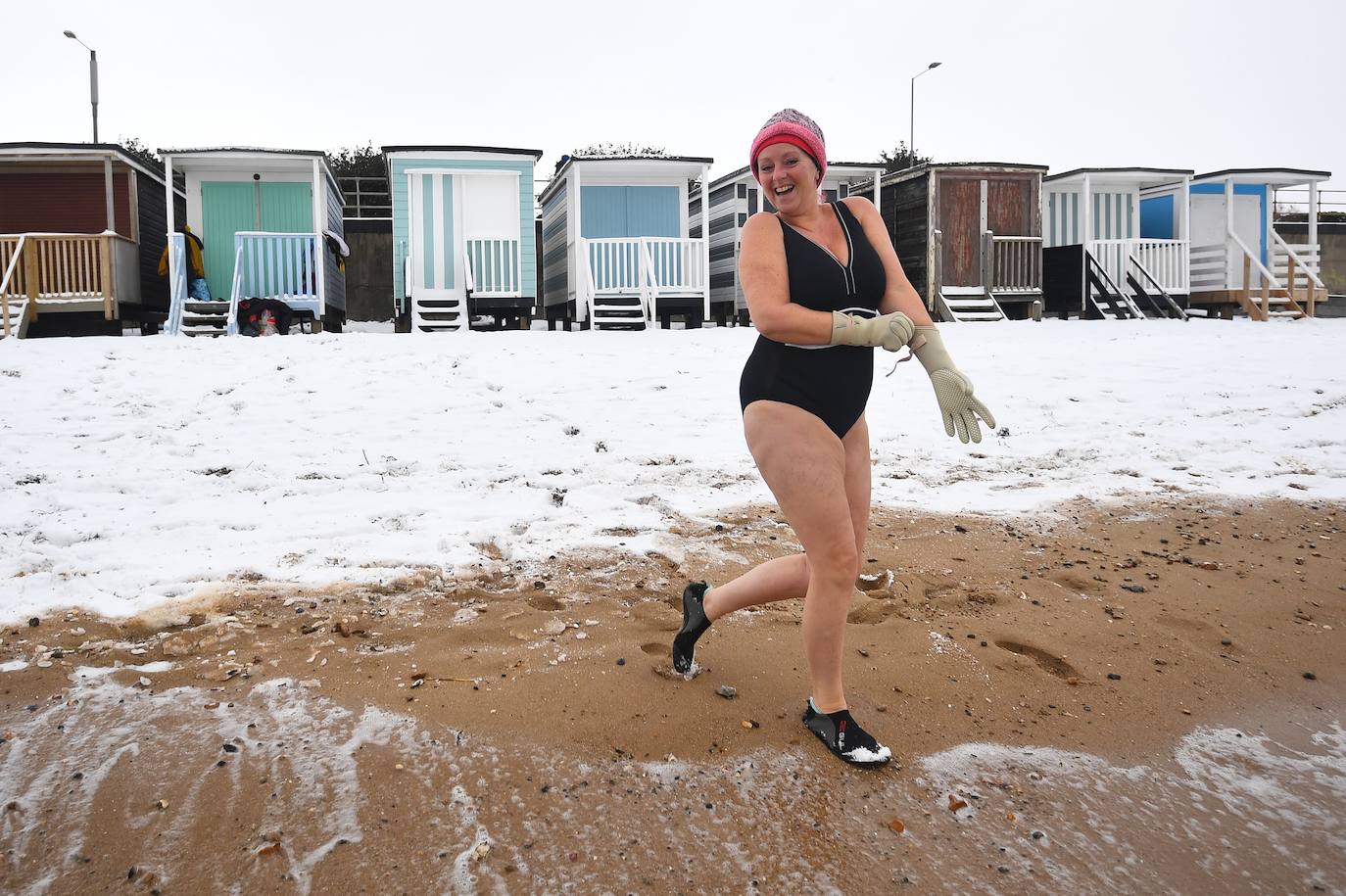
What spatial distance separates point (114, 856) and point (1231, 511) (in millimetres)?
5841

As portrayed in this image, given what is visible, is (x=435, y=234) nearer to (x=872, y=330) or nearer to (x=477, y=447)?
(x=477, y=447)

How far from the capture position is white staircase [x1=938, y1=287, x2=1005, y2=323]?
16859mm

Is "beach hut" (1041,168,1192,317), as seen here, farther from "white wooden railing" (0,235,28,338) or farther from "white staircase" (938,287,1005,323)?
"white wooden railing" (0,235,28,338)

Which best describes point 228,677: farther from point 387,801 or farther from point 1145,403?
point 1145,403

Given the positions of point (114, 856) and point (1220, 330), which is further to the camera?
point (1220, 330)

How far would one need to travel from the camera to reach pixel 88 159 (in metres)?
16.0

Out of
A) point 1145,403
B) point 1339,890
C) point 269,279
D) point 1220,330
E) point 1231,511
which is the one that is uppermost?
point 269,279

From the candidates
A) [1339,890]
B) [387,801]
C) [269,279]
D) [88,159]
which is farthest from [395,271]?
[1339,890]

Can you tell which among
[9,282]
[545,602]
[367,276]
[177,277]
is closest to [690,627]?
[545,602]

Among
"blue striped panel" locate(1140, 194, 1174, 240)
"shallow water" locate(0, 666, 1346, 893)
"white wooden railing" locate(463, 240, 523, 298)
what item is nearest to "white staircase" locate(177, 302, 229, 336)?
"white wooden railing" locate(463, 240, 523, 298)

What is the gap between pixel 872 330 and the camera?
2625mm

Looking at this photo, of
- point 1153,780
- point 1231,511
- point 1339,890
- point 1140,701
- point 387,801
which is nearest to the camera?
point 1339,890

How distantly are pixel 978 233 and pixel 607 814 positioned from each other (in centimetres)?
1785

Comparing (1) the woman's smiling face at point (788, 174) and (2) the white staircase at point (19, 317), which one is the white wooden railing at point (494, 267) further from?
(1) the woman's smiling face at point (788, 174)
